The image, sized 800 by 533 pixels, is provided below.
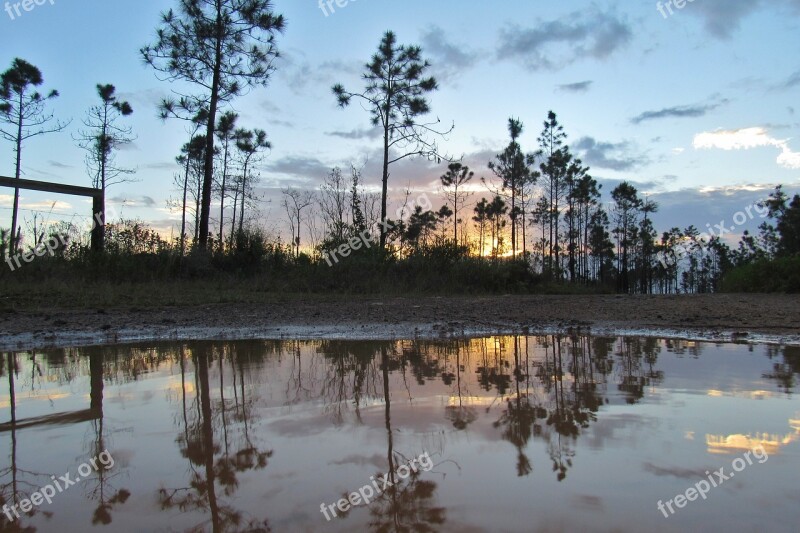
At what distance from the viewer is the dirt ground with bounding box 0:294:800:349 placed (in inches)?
252

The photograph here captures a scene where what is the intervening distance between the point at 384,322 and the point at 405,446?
16.6 feet

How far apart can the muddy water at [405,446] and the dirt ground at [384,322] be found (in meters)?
1.90

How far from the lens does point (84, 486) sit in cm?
213

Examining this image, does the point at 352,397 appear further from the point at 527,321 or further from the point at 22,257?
the point at 22,257

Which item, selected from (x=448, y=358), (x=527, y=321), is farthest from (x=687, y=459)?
(x=527, y=321)

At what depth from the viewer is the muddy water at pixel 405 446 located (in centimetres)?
185

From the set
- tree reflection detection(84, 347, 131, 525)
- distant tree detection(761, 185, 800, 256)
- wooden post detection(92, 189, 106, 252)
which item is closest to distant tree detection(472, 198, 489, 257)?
distant tree detection(761, 185, 800, 256)

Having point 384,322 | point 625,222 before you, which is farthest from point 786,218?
point 384,322

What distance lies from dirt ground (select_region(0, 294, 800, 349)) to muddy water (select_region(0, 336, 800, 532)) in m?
1.90

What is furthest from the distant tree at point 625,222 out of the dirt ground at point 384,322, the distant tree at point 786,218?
the dirt ground at point 384,322

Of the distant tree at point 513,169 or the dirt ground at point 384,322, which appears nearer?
the dirt ground at point 384,322

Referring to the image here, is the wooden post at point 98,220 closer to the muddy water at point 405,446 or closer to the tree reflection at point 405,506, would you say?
the muddy water at point 405,446

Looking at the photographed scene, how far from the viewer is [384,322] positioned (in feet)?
24.9

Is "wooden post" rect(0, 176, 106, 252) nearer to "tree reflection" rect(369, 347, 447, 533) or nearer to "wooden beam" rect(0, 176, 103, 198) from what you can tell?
"wooden beam" rect(0, 176, 103, 198)
